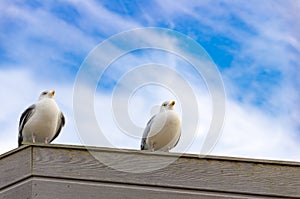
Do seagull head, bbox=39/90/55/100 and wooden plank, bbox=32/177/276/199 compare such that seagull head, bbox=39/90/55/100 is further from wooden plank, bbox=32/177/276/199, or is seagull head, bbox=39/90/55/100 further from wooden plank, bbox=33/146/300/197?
wooden plank, bbox=32/177/276/199

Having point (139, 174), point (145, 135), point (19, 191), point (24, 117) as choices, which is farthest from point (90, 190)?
point (24, 117)

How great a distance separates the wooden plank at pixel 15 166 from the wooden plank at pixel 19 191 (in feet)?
0.14

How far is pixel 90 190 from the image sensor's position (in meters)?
4.28

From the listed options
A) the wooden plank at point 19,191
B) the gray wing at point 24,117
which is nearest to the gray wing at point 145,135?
the gray wing at point 24,117

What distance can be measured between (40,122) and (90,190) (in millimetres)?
2201

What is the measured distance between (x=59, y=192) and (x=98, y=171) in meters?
0.30

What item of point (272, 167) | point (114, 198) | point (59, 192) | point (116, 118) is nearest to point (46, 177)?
point (59, 192)

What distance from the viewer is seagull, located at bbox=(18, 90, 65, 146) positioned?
6.35m

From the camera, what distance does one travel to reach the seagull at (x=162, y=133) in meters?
6.23

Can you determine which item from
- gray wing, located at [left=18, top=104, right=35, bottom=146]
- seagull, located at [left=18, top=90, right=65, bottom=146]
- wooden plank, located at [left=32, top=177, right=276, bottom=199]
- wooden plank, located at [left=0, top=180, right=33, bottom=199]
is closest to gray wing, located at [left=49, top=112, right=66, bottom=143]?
seagull, located at [left=18, top=90, right=65, bottom=146]

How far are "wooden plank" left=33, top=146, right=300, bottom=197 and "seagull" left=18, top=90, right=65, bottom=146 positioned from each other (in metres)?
2.02

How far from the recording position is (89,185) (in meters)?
4.29

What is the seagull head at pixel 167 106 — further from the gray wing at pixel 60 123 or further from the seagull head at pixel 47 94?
the seagull head at pixel 47 94

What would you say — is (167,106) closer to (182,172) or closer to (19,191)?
(182,172)
